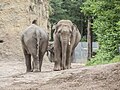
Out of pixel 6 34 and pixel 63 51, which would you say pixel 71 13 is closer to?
pixel 6 34

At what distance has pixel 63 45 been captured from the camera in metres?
13.5

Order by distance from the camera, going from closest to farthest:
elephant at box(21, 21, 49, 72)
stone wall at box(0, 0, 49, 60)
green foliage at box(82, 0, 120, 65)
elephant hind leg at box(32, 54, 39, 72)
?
elephant hind leg at box(32, 54, 39, 72)
elephant at box(21, 21, 49, 72)
green foliage at box(82, 0, 120, 65)
stone wall at box(0, 0, 49, 60)

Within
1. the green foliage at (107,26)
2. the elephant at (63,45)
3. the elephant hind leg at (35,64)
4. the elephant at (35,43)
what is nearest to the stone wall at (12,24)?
the green foliage at (107,26)

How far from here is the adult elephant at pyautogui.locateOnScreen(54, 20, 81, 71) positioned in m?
13.6

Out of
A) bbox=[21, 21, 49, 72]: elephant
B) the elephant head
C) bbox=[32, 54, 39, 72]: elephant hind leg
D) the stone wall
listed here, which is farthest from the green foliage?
the stone wall

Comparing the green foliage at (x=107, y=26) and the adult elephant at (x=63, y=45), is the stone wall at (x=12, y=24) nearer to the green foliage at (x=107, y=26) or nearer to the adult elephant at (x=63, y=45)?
the green foliage at (x=107, y=26)

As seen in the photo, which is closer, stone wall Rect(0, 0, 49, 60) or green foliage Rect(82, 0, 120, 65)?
green foliage Rect(82, 0, 120, 65)

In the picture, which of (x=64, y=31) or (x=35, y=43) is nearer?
(x=35, y=43)

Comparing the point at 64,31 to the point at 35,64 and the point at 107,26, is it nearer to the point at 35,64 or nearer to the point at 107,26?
the point at 35,64

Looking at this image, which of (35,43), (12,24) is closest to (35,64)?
(35,43)

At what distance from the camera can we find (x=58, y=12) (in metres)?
46.8

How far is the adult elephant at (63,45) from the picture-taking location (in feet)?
44.5

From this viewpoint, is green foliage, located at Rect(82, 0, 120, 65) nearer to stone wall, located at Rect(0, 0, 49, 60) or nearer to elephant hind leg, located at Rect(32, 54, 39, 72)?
elephant hind leg, located at Rect(32, 54, 39, 72)

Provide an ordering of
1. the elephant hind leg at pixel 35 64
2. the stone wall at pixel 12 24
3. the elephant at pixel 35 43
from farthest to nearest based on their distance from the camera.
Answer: the stone wall at pixel 12 24, the elephant at pixel 35 43, the elephant hind leg at pixel 35 64
